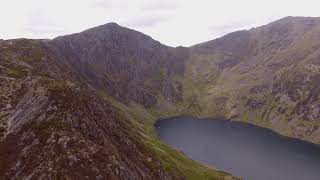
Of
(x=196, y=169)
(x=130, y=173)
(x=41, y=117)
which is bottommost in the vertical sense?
(x=196, y=169)

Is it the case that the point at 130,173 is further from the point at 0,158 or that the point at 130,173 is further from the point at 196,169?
the point at 196,169

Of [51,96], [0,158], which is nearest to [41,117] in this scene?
[51,96]

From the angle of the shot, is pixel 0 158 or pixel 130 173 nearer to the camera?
pixel 0 158

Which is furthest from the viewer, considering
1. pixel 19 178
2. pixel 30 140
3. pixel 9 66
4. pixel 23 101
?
pixel 9 66

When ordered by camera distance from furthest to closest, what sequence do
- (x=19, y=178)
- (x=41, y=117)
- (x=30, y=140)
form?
(x=41, y=117)
(x=30, y=140)
(x=19, y=178)

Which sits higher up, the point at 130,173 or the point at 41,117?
the point at 41,117

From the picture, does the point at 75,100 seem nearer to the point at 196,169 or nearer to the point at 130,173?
the point at 130,173

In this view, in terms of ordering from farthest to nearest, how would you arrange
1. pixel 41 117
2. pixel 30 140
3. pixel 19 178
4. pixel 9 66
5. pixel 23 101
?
pixel 9 66, pixel 23 101, pixel 41 117, pixel 30 140, pixel 19 178

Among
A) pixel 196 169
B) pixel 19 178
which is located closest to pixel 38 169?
pixel 19 178

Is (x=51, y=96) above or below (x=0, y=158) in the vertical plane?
above
